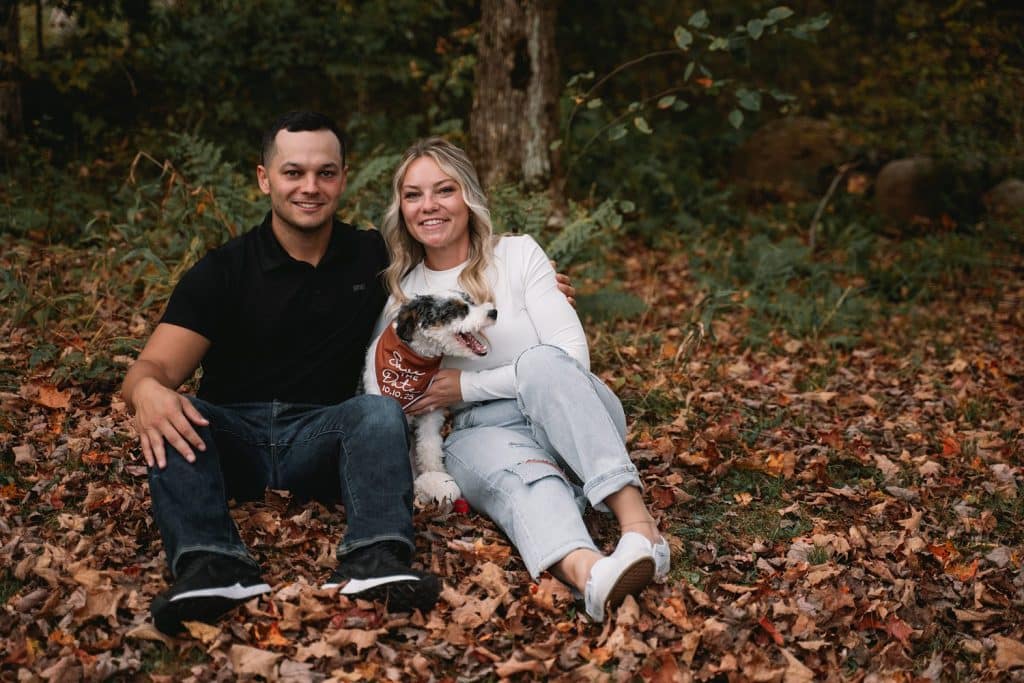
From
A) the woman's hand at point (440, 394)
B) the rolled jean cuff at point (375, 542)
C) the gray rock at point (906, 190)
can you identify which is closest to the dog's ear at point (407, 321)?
the woman's hand at point (440, 394)

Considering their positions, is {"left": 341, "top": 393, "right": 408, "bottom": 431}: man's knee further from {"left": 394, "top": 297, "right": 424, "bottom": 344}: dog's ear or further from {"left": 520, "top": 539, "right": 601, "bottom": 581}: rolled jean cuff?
{"left": 520, "top": 539, "right": 601, "bottom": 581}: rolled jean cuff

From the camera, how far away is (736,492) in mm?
4820

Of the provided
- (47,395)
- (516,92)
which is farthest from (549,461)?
(516,92)

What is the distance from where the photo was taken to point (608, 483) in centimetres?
364

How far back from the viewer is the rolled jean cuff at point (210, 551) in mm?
3256

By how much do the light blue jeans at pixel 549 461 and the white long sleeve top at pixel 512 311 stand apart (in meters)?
0.28

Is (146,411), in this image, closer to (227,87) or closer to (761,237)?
(761,237)

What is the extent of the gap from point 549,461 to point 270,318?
147 cm

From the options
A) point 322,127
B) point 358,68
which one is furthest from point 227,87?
point 322,127

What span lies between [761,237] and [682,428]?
4.98m

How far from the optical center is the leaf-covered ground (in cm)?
322

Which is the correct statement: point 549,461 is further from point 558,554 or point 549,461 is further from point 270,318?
point 270,318

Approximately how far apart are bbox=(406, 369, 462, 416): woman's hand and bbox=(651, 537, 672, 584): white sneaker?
4.19 ft

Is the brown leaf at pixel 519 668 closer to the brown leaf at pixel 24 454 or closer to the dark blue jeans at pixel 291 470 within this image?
the dark blue jeans at pixel 291 470
